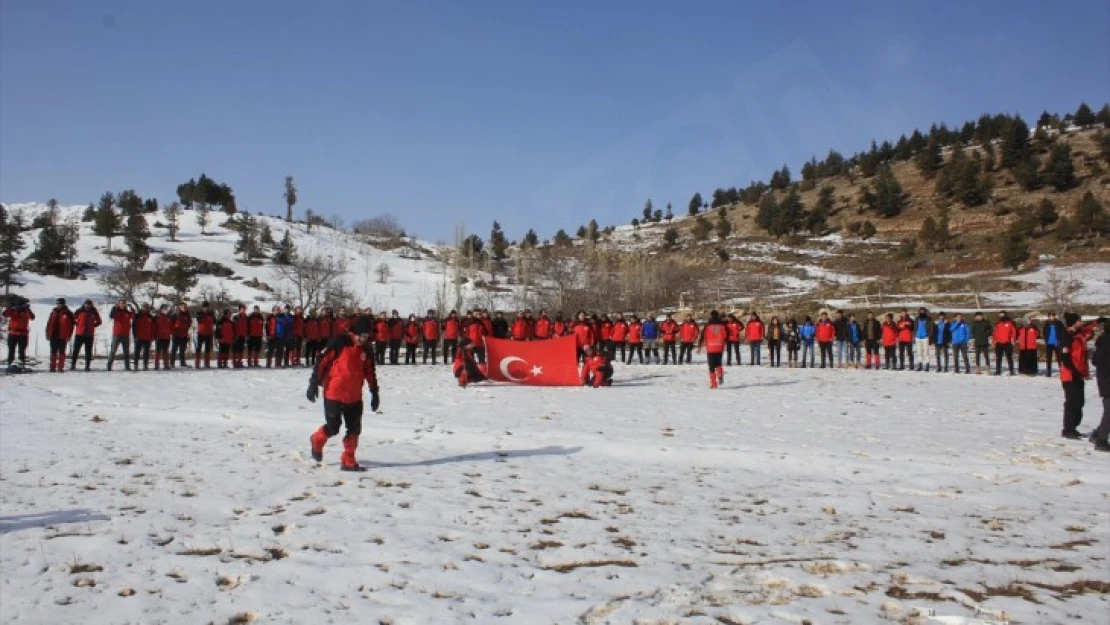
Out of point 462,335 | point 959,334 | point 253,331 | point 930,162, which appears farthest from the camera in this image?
point 930,162

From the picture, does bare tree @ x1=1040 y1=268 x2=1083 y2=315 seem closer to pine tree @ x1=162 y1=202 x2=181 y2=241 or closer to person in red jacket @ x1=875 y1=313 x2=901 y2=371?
person in red jacket @ x1=875 y1=313 x2=901 y2=371

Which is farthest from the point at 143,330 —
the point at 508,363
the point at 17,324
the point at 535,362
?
the point at 535,362

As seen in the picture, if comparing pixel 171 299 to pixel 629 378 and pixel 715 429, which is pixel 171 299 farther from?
pixel 715 429

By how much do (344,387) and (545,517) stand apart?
3394 millimetres

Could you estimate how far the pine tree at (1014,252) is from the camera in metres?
48.7

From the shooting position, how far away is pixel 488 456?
10.1m

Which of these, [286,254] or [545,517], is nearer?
[545,517]

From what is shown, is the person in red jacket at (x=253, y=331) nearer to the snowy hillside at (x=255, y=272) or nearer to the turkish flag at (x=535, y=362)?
the turkish flag at (x=535, y=362)

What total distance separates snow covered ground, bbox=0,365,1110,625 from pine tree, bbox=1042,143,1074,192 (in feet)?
260

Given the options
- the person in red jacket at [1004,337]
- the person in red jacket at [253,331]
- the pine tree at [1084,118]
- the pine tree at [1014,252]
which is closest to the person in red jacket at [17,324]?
the person in red jacket at [253,331]

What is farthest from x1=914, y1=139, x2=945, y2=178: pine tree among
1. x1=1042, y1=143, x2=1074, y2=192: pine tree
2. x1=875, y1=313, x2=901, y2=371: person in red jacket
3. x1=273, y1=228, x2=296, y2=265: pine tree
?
x1=875, y1=313, x2=901, y2=371: person in red jacket

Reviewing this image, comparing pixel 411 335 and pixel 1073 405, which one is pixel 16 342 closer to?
pixel 411 335

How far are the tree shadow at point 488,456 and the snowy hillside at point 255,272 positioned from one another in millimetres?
36469

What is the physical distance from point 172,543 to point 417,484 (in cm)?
284
